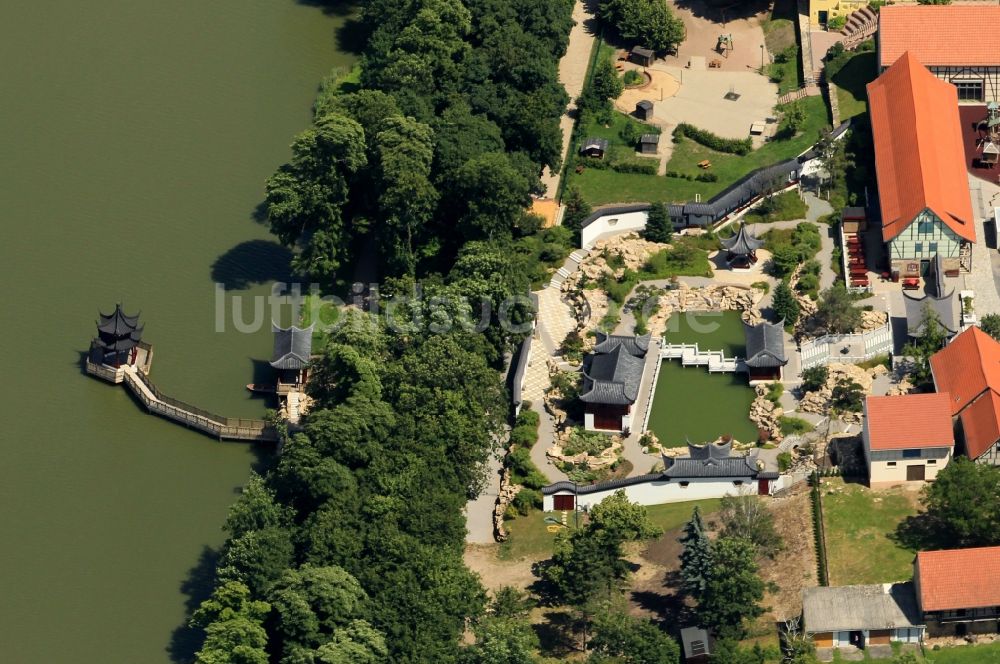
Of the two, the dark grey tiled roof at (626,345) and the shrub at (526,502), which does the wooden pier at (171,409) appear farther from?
the dark grey tiled roof at (626,345)

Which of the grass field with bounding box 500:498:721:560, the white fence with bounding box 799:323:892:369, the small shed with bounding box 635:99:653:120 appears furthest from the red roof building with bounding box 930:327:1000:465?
the small shed with bounding box 635:99:653:120

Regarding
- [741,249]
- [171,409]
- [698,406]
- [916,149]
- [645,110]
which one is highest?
[645,110]

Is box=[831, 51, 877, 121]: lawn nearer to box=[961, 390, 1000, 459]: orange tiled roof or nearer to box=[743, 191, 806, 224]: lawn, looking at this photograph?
box=[743, 191, 806, 224]: lawn

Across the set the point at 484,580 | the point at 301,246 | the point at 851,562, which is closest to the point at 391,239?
the point at 301,246

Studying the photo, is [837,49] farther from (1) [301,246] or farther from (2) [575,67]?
(1) [301,246]

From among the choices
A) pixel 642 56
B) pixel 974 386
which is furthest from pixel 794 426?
pixel 642 56

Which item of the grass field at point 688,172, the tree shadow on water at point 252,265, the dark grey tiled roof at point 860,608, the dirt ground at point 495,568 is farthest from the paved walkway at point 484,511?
the grass field at point 688,172

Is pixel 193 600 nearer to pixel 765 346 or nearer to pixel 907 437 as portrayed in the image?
pixel 765 346
